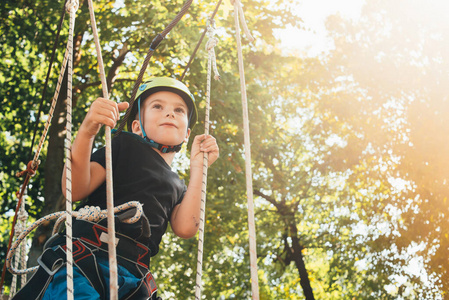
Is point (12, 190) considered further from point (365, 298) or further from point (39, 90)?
point (365, 298)

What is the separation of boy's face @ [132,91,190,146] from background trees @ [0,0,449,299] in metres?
4.98

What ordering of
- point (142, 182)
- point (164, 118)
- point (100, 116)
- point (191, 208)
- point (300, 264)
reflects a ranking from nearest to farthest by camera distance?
point (100, 116) < point (142, 182) < point (191, 208) < point (164, 118) < point (300, 264)

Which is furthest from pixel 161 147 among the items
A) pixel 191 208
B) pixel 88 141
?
pixel 88 141

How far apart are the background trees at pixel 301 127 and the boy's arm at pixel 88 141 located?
560 cm

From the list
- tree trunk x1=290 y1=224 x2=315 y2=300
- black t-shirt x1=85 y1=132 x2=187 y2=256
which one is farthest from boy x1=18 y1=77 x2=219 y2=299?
tree trunk x1=290 y1=224 x2=315 y2=300

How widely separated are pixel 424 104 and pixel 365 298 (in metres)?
6.41

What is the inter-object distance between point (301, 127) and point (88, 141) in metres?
15.5

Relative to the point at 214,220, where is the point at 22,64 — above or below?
above

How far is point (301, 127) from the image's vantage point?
682 inches

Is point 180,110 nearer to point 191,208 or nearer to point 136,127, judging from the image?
point 136,127

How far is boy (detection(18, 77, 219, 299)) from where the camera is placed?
84.2 inches

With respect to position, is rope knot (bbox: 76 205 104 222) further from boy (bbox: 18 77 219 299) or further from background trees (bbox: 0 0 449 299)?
background trees (bbox: 0 0 449 299)

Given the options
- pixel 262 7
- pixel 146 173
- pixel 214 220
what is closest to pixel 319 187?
pixel 214 220

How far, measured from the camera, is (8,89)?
35.0ft
